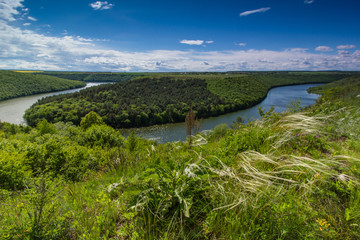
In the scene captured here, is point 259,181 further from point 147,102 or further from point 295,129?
point 147,102

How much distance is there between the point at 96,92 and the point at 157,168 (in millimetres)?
92578

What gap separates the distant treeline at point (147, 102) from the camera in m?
59.6

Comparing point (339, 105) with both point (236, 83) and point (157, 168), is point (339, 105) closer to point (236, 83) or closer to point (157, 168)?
point (157, 168)

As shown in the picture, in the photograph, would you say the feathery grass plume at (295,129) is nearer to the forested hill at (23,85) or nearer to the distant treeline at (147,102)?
the distant treeline at (147,102)

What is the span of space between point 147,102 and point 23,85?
3806 inches

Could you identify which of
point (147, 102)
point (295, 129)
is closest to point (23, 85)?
point (147, 102)

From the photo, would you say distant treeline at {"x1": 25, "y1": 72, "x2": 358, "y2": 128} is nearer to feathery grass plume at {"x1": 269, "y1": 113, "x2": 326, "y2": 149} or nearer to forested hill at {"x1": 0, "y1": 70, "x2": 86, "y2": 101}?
feathery grass plume at {"x1": 269, "y1": 113, "x2": 326, "y2": 149}

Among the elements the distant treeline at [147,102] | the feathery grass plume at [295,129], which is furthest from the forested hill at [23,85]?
the feathery grass plume at [295,129]

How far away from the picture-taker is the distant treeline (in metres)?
59.6

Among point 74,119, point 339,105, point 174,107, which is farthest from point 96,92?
point 339,105

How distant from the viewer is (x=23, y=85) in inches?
4520

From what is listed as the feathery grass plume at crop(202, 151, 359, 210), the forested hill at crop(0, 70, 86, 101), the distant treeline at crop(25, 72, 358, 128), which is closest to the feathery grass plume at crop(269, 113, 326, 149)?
the feathery grass plume at crop(202, 151, 359, 210)

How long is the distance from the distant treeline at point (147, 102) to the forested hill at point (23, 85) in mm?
48956

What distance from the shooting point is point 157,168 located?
194 centimetres
